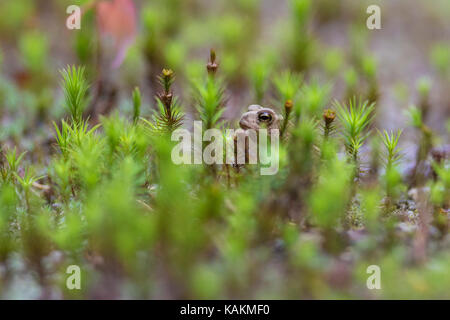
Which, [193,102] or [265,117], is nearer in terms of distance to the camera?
[265,117]

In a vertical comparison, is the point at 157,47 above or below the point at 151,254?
above

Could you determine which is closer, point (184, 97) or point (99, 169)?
point (99, 169)

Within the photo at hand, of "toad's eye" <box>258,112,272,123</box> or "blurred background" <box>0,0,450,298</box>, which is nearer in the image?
"blurred background" <box>0,0,450,298</box>

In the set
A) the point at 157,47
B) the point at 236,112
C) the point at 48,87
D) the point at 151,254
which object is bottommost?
the point at 151,254

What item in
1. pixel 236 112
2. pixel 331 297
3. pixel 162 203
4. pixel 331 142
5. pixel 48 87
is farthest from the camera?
pixel 48 87

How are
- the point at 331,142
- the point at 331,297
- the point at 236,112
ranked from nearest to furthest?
the point at 331,297 → the point at 331,142 → the point at 236,112

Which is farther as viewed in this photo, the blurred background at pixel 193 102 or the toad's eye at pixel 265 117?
the toad's eye at pixel 265 117
